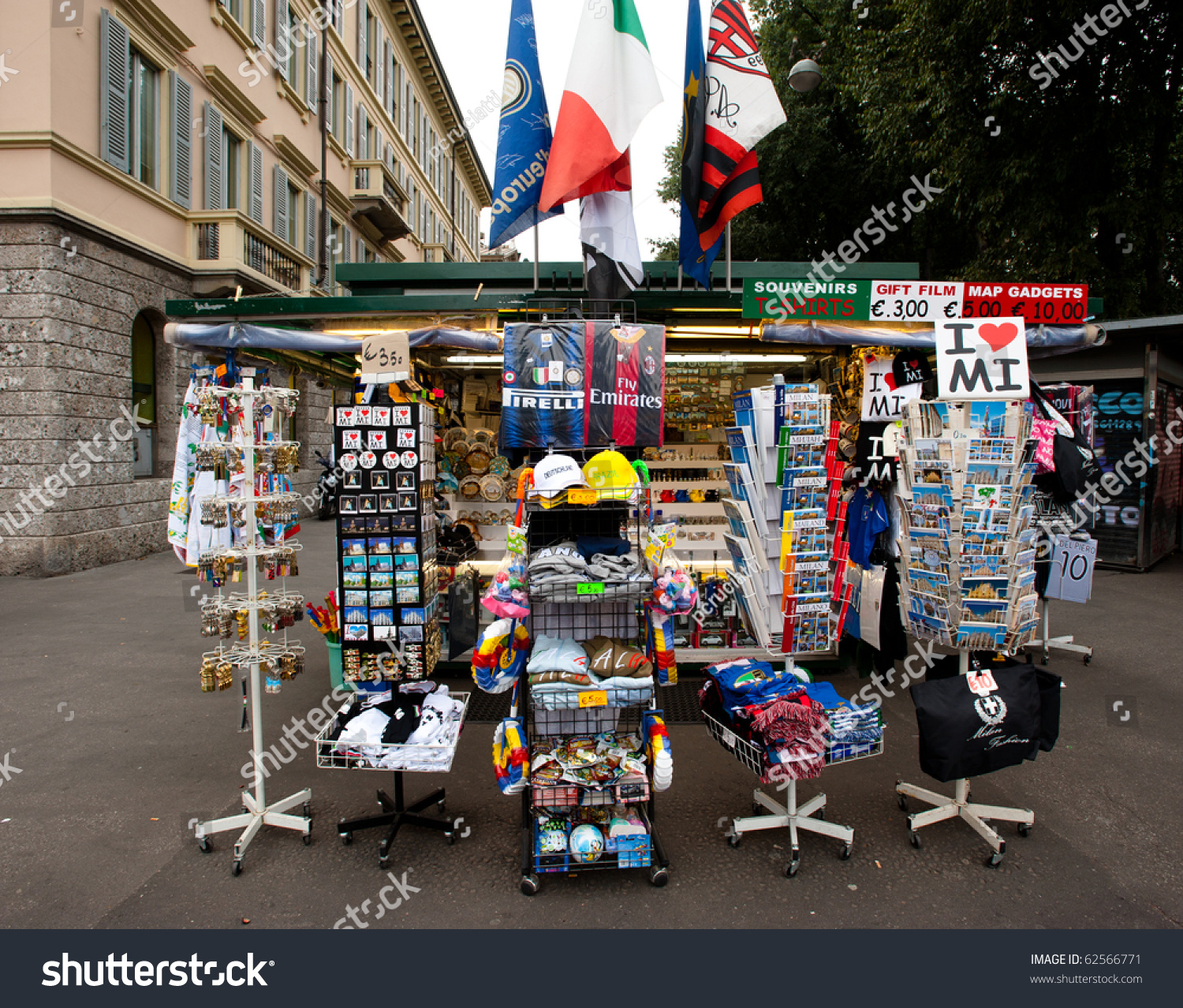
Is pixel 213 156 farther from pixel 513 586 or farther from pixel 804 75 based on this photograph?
pixel 513 586

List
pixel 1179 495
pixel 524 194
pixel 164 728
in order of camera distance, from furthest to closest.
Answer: pixel 1179 495
pixel 164 728
pixel 524 194

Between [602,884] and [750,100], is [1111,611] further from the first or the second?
[602,884]

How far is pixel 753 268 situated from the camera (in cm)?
747

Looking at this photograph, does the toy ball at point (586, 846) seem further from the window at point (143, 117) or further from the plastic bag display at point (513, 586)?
the window at point (143, 117)

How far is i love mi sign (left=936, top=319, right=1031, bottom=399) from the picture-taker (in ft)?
13.0

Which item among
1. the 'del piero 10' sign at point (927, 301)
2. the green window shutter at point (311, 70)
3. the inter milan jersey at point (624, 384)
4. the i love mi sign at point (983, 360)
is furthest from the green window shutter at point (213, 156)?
the i love mi sign at point (983, 360)

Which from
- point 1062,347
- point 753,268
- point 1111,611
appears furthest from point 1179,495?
point 753,268

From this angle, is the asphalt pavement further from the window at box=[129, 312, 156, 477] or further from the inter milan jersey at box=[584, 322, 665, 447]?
the window at box=[129, 312, 156, 477]

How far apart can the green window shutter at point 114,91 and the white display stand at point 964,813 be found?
1421cm

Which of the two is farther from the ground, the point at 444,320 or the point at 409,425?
the point at 444,320

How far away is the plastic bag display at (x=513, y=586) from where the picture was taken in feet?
11.0

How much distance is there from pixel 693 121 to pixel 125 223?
11228 mm

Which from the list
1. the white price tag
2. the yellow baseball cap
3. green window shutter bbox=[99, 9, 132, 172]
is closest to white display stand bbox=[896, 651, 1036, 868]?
the yellow baseball cap

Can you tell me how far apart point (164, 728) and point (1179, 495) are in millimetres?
15956
